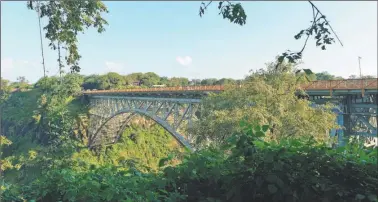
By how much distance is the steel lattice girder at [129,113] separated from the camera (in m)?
22.5

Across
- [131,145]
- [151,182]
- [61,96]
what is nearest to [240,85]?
[61,96]

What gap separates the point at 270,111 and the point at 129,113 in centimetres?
3168

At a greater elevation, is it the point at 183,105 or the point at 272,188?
the point at 272,188

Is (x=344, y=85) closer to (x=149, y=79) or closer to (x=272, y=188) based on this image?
(x=272, y=188)

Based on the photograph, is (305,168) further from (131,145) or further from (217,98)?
(131,145)

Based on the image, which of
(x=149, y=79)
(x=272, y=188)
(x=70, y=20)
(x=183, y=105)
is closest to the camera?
(x=272, y=188)

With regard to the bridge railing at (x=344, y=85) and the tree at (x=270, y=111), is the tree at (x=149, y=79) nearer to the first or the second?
the tree at (x=270, y=111)

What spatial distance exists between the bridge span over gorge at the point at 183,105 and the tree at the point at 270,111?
81cm

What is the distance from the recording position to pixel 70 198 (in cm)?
307

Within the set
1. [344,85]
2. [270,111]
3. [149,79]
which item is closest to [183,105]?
[270,111]

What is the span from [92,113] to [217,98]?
35579 millimetres

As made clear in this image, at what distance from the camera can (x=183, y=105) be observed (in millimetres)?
25594

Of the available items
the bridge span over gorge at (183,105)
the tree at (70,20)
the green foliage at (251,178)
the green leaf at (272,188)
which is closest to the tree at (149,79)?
the bridge span over gorge at (183,105)

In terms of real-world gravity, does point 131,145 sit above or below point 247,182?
below
